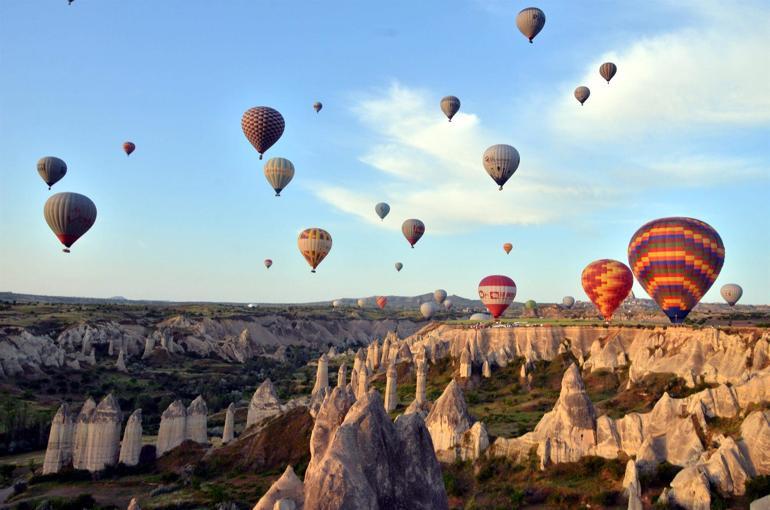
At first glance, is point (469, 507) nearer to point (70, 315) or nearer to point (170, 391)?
point (170, 391)

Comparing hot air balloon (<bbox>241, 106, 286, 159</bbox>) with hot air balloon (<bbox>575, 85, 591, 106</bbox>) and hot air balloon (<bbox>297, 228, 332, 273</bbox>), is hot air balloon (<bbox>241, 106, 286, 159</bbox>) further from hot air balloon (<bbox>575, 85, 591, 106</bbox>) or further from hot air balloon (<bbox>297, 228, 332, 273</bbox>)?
hot air balloon (<bbox>575, 85, 591, 106</bbox>)

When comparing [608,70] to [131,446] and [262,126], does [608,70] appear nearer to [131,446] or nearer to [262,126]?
[262,126]

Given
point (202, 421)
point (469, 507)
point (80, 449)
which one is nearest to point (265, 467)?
point (202, 421)

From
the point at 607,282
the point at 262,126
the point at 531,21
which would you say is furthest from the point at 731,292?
the point at 262,126

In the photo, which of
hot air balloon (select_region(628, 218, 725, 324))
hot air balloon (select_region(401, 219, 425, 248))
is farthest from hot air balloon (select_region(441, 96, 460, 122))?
hot air balloon (select_region(628, 218, 725, 324))

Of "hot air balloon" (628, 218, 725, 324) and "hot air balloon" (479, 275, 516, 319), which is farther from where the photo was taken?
"hot air balloon" (479, 275, 516, 319)

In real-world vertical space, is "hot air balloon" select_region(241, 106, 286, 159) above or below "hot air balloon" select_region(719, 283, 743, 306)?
above

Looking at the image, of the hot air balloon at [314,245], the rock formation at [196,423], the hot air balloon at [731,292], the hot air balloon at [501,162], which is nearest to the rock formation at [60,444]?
the rock formation at [196,423]
